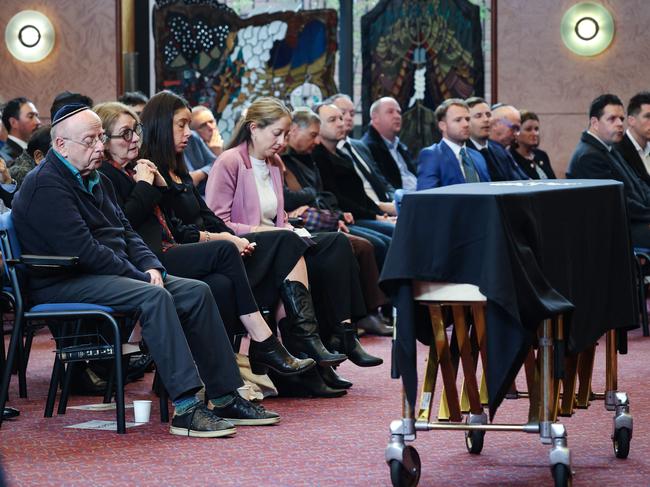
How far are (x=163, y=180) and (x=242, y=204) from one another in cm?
68

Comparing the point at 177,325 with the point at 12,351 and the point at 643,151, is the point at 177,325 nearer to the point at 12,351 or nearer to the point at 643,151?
the point at 12,351

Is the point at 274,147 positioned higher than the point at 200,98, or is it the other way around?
the point at 200,98

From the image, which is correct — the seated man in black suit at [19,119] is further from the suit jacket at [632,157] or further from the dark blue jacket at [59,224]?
the suit jacket at [632,157]

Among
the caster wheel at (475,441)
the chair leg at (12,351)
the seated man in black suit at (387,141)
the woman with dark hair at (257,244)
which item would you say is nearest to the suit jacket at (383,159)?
the seated man in black suit at (387,141)

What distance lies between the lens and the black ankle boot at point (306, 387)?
4648mm

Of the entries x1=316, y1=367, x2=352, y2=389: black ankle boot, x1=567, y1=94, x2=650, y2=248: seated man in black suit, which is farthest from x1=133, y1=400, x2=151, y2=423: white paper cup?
x1=567, y1=94, x2=650, y2=248: seated man in black suit

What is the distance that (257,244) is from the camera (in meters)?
4.77

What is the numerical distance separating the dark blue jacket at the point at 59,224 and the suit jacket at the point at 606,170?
3.67m

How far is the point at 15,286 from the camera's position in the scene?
12.7 feet

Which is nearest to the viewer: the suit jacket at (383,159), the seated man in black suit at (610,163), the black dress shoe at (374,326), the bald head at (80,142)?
the bald head at (80,142)

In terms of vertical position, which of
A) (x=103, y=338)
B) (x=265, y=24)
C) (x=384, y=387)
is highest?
(x=265, y=24)

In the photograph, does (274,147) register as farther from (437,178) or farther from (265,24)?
(265,24)

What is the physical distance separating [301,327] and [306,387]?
24 centimetres

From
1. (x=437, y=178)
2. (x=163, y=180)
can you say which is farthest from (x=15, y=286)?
(x=437, y=178)
